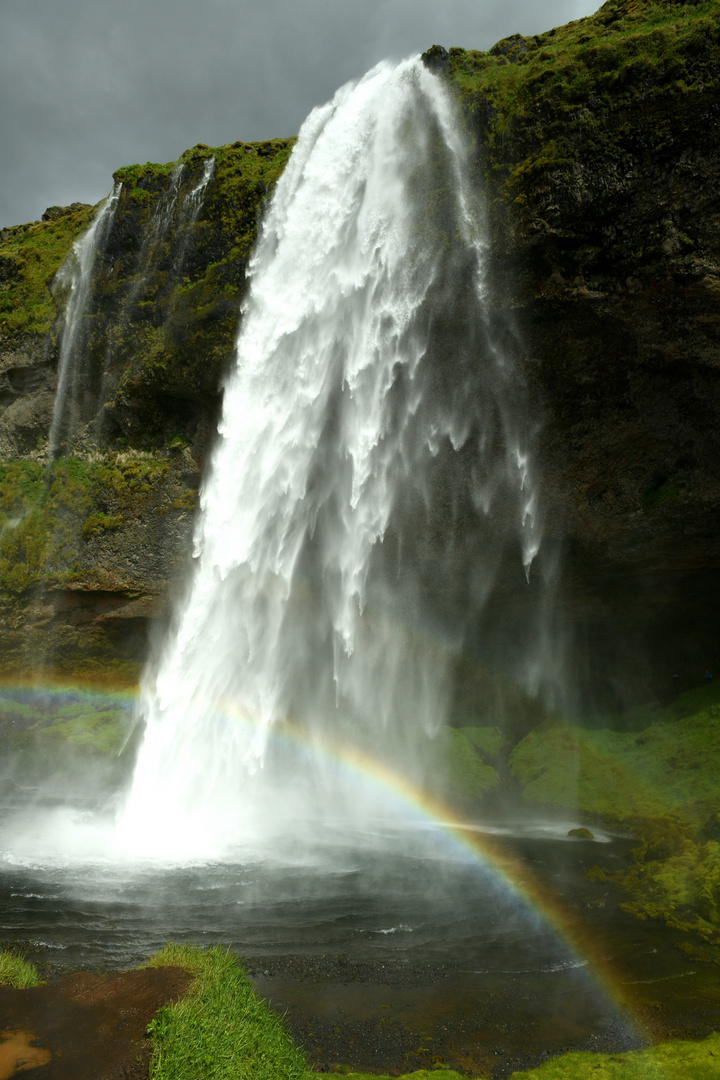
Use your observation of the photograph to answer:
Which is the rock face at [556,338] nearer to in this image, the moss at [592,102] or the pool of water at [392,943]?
the moss at [592,102]

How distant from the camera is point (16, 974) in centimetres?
601

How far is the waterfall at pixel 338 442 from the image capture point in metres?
17.3

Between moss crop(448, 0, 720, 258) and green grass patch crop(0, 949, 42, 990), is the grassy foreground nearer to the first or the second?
green grass patch crop(0, 949, 42, 990)

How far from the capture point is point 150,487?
21.0m

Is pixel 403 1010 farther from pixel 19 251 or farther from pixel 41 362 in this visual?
pixel 19 251

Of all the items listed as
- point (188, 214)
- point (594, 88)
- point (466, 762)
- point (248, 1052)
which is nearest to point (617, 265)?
point (594, 88)

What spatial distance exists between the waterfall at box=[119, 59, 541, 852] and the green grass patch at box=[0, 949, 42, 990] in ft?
33.4

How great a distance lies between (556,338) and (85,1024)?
53.8 feet

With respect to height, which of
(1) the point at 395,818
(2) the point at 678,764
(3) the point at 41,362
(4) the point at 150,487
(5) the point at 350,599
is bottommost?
(1) the point at 395,818

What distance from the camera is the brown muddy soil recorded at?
438 centimetres

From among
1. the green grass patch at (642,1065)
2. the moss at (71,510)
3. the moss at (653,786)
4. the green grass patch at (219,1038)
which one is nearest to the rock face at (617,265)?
the moss at (653,786)

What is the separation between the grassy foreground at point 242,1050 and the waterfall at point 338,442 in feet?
34.5

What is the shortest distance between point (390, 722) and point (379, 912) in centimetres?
1262

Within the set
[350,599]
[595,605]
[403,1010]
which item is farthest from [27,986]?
[595,605]
